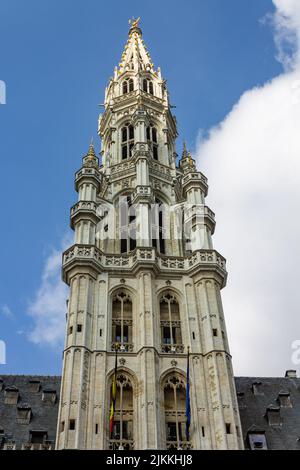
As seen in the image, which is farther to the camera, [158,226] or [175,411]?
[158,226]

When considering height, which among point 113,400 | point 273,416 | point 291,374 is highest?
point 291,374

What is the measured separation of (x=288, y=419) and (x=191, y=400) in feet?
30.7

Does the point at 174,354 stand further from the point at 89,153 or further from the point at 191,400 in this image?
the point at 89,153

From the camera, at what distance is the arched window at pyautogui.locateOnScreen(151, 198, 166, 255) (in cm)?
4669

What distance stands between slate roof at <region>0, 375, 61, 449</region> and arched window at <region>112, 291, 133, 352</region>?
6.53 meters

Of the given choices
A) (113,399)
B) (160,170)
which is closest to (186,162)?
(160,170)

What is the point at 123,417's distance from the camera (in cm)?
3538

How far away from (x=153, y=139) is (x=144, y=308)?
71.7 ft

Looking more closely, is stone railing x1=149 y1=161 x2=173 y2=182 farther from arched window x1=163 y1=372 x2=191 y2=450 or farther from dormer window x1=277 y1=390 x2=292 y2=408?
arched window x1=163 y1=372 x2=191 y2=450

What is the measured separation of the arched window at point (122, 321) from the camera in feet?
126

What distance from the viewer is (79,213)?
45.5 metres

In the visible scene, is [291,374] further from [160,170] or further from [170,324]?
[160,170]

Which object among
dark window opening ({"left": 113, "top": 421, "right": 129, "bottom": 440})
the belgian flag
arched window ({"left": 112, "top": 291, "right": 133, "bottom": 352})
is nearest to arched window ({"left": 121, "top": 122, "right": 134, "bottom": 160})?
arched window ({"left": 112, "top": 291, "right": 133, "bottom": 352})
